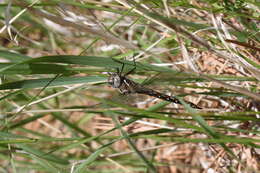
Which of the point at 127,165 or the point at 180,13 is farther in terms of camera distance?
the point at 127,165

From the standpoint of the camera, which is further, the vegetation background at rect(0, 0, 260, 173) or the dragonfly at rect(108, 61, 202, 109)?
the dragonfly at rect(108, 61, 202, 109)

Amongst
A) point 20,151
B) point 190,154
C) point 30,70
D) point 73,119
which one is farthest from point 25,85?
point 73,119

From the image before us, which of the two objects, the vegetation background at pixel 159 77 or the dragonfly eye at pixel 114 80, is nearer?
the vegetation background at pixel 159 77

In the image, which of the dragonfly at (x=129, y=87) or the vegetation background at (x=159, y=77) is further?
the dragonfly at (x=129, y=87)

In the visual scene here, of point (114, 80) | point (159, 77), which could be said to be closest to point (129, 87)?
point (114, 80)

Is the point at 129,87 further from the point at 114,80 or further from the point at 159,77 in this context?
the point at 159,77

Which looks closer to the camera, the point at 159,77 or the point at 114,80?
the point at 159,77

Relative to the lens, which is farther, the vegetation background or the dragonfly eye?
the dragonfly eye

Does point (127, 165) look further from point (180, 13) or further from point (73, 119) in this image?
point (180, 13)
